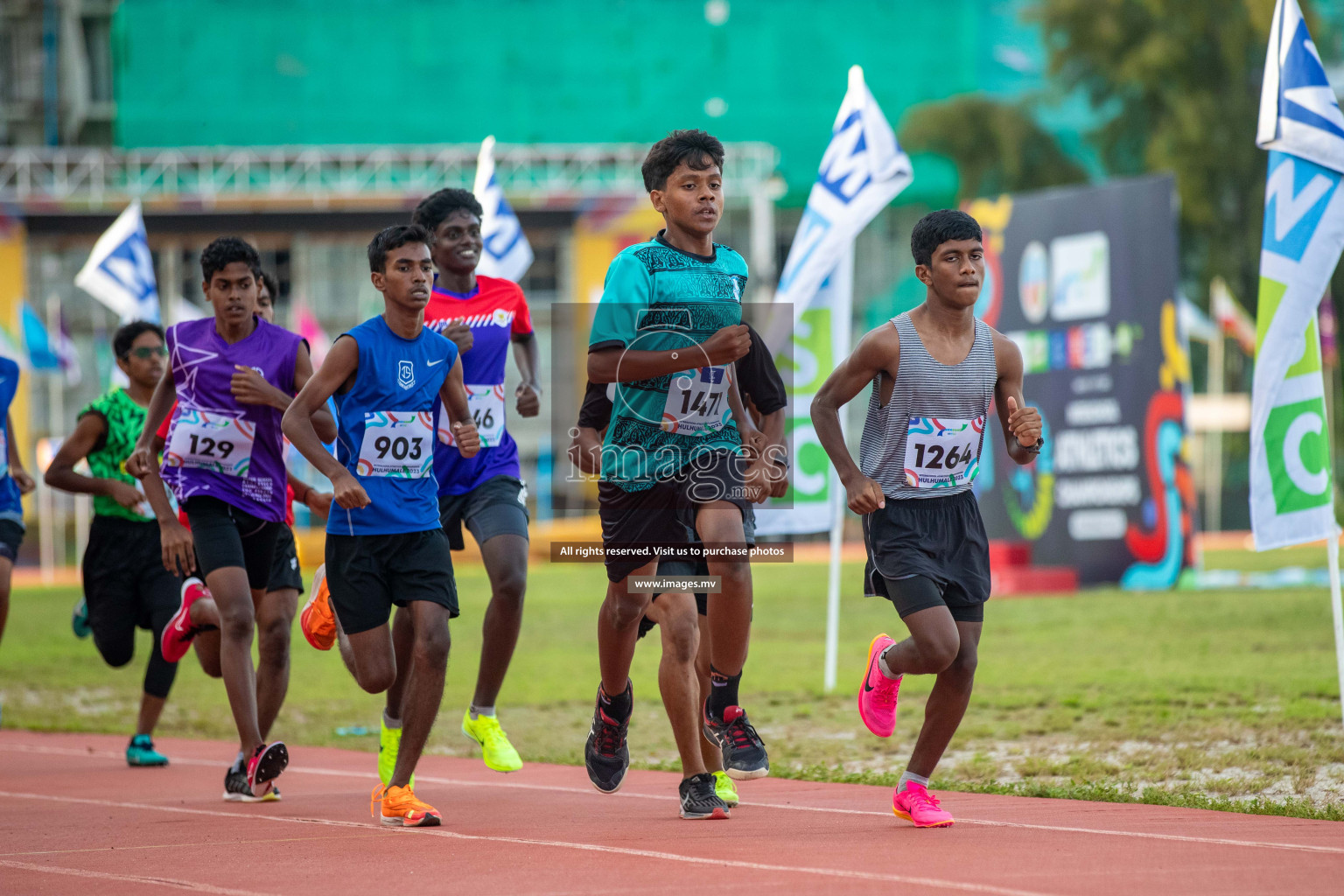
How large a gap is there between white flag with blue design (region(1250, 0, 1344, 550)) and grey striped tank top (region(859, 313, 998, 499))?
125 inches

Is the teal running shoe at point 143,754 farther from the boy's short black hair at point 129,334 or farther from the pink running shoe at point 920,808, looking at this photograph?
the pink running shoe at point 920,808

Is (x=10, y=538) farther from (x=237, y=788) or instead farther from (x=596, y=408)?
(x=596, y=408)

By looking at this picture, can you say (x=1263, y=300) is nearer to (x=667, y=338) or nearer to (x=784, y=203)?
(x=667, y=338)

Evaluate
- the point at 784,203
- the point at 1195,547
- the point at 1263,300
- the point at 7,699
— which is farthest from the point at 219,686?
the point at 784,203

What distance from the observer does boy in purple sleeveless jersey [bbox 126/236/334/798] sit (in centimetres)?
716

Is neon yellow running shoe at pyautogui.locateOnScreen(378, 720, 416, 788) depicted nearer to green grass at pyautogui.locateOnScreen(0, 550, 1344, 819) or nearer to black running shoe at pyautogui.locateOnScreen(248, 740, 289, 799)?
black running shoe at pyautogui.locateOnScreen(248, 740, 289, 799)

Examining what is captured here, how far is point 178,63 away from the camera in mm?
52812

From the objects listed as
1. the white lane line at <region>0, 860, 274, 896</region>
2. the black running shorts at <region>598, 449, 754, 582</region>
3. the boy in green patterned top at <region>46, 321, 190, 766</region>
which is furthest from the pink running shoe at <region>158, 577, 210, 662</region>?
the black running shorts at <region>598, 449, 754, 582</region>

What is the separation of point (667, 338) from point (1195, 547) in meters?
16.3

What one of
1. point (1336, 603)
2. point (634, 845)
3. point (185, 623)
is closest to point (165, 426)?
point (185, 623)

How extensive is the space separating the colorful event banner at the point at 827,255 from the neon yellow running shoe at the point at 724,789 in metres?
4.76

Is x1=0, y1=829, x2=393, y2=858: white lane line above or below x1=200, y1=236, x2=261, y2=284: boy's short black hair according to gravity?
below

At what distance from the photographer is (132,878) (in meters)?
5.14

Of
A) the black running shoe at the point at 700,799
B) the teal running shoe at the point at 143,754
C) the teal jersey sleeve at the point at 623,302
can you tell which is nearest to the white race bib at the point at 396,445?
the teal jersey sleeve at the point at 623,302
